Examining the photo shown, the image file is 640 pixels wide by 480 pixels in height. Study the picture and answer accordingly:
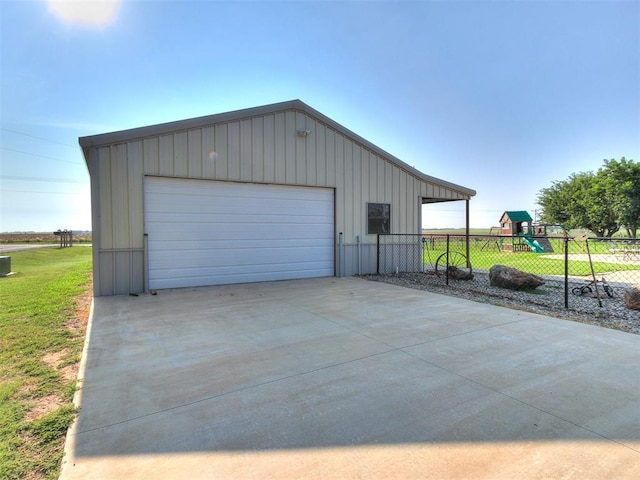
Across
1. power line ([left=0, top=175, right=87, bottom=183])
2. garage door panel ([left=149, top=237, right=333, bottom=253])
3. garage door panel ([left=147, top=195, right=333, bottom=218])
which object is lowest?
garage door panel ([left=149, top=237, right=333, bottom=253])

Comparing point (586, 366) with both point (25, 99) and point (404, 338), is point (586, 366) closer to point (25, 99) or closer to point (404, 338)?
point (404, 338)

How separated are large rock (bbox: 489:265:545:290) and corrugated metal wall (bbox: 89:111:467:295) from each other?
321cm

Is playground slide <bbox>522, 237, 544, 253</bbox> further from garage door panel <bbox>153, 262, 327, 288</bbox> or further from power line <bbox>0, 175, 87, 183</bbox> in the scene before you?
power line <bbox>0, 175, 87, 183</bbox>

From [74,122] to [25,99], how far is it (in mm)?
5325

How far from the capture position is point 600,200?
89.2 ft

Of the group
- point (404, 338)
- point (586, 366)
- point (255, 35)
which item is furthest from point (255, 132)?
point (586, 366)

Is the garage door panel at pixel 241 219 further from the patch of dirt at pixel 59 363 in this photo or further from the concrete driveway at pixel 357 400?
the patch of dirt at pixel 59 363

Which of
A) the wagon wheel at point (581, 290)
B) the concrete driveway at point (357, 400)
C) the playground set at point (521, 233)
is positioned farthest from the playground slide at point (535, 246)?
the concrete driveway at point (357, 400)

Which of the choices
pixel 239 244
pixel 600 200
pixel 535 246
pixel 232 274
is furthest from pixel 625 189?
pixel 232 274

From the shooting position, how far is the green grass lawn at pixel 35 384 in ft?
5.69

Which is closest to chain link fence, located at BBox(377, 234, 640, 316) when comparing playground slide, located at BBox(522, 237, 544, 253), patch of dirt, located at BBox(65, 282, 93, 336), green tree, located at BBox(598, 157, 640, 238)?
patch of dirt, located at BBox(65, 282, 93, 336)

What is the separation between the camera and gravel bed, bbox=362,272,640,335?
14.9ft

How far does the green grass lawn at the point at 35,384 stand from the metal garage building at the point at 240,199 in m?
1.59

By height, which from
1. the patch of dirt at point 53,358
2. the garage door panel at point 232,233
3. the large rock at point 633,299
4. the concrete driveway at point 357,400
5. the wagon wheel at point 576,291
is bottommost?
the patch of dirt at point 53,358
